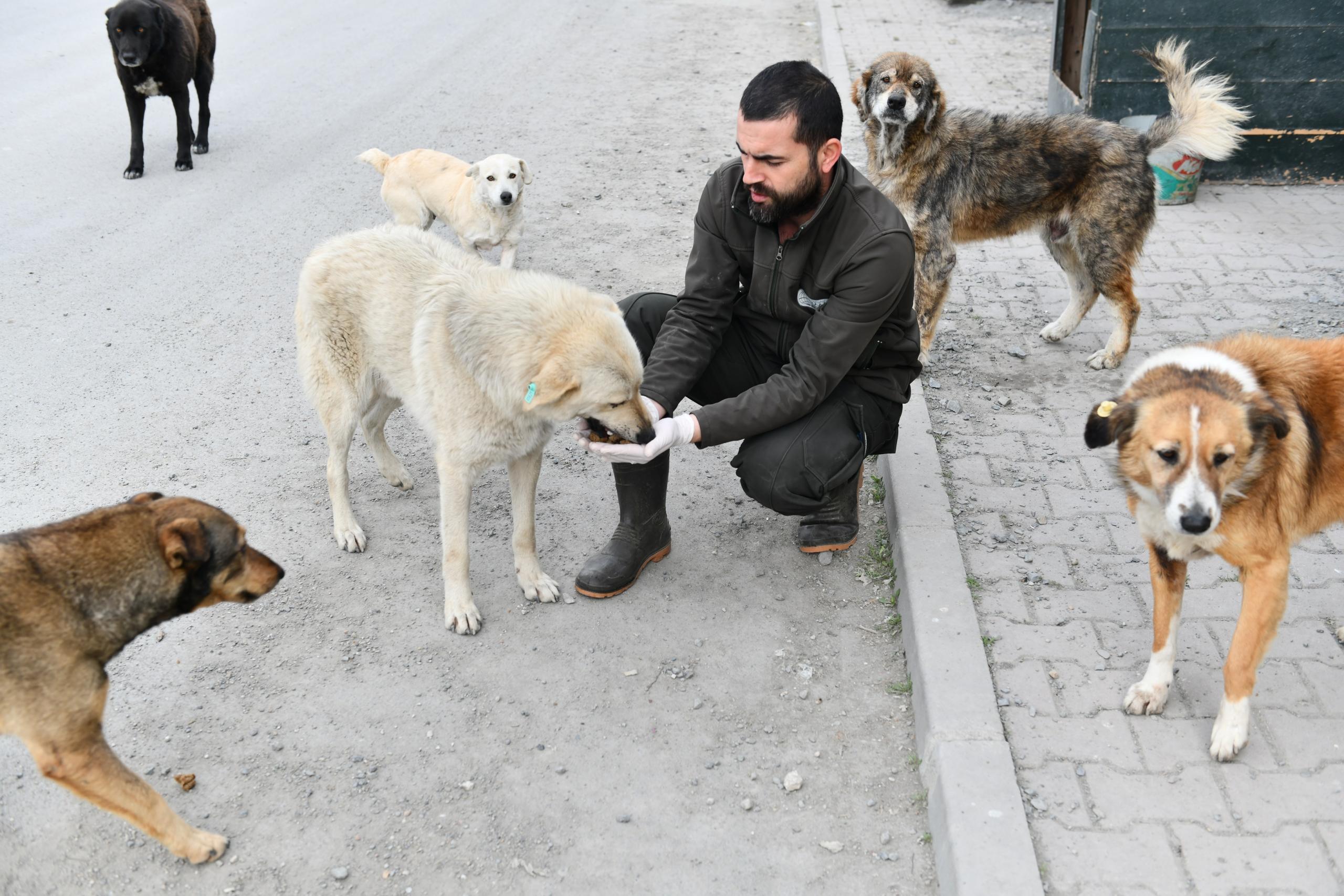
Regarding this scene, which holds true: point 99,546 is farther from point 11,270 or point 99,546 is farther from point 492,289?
point 11,270

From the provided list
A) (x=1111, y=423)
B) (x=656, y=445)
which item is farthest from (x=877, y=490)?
(x=1111, y=423)

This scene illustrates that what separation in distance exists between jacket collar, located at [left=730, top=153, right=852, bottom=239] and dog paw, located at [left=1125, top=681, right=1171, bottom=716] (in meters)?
1.89

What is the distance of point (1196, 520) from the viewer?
2734mm

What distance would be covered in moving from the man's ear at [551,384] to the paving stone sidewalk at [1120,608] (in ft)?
5.56

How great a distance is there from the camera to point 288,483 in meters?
4.48

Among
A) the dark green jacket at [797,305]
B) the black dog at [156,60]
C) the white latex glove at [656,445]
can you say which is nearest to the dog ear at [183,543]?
the white latex glove at [656,445]

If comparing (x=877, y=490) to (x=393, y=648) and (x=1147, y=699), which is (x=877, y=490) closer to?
(x=1147, y=699)

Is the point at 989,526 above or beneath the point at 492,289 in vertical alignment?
beneath

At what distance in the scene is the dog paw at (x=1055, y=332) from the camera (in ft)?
18.7

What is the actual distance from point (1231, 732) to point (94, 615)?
321 centimetres

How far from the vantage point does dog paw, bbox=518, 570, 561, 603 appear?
3.84m

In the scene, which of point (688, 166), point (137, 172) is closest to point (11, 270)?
point (137, 172)

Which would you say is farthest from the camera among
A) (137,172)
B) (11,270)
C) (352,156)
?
(352,156)

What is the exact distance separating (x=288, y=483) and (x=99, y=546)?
5.96 feet
